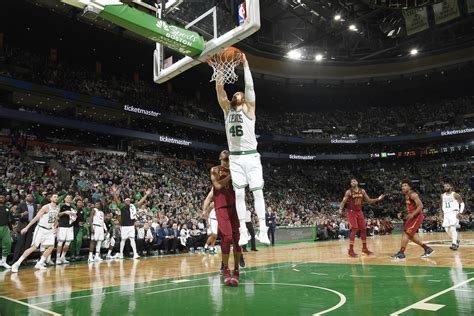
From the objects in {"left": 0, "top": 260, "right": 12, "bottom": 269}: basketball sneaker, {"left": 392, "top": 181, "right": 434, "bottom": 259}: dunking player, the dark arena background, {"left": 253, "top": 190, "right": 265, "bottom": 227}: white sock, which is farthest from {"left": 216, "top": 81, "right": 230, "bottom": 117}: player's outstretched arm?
{"left": 0, "top": 260, "right": 12, "bottom": 269}: basketball sneaker

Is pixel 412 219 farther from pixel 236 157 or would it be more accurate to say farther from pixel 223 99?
pixel 223 99

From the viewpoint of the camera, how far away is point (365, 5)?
25.1 m

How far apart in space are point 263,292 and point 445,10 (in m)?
26.8

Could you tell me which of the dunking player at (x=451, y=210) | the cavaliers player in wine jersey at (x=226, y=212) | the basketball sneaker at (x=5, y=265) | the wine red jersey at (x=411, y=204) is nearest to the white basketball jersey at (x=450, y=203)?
the dunking player at (x=451, y=210)

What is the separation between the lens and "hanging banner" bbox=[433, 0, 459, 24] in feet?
81.8

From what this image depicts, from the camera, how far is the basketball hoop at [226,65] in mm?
6536

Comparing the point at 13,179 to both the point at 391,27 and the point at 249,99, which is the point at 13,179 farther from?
the point at 391,27

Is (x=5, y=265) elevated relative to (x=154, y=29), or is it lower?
lower

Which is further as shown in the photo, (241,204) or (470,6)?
(470,6)

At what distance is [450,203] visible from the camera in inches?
489

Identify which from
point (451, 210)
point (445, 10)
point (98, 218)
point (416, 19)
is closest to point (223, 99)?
point (98, 218)

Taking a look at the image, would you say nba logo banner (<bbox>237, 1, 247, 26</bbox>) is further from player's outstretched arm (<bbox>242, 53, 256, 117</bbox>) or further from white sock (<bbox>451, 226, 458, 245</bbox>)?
white sock (<bbox>451, 226, 458, 245</bbox>)

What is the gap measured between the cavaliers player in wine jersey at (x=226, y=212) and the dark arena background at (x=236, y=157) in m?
0.03

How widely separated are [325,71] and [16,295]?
37367 millimetres
